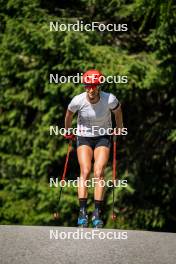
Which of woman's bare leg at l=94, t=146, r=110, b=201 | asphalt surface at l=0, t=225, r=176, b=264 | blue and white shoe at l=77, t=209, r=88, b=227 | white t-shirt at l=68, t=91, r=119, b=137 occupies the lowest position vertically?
asphalt surface at l=0, t=225, r=176, b=264

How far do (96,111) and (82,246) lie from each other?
167 centimetres

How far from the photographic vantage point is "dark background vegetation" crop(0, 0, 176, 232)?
44.6 feet

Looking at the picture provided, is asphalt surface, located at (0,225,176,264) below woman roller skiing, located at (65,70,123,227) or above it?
below

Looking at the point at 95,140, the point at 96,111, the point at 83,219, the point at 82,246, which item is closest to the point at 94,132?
the point at 95,140

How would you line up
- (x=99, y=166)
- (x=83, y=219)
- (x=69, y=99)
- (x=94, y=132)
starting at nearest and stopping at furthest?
(x=83, y=219)
(x=99, y=166)
(x=94, y=132)
(x=69, y=99)

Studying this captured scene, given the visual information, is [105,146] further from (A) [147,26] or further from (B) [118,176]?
(A) [147,26]

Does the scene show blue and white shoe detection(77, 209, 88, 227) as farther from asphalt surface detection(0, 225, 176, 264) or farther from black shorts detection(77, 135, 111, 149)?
black shorts detection(77, 135, 111, 149)

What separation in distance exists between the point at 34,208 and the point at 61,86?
3064mm

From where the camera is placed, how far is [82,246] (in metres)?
7.34

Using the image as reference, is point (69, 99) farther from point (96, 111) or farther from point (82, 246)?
point (82, 246)

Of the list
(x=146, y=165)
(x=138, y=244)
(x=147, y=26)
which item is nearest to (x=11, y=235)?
(x=138, y=244)

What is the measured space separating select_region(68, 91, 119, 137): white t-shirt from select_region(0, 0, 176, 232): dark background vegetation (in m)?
5.07

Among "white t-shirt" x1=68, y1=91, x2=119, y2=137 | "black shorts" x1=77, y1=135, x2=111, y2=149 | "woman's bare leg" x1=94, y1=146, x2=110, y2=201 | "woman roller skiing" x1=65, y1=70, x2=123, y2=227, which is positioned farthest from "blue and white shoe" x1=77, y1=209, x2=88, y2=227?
"white t-shirt" x1=68, y1=91, x2=119, y2=137

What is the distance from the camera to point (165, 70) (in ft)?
43.7
